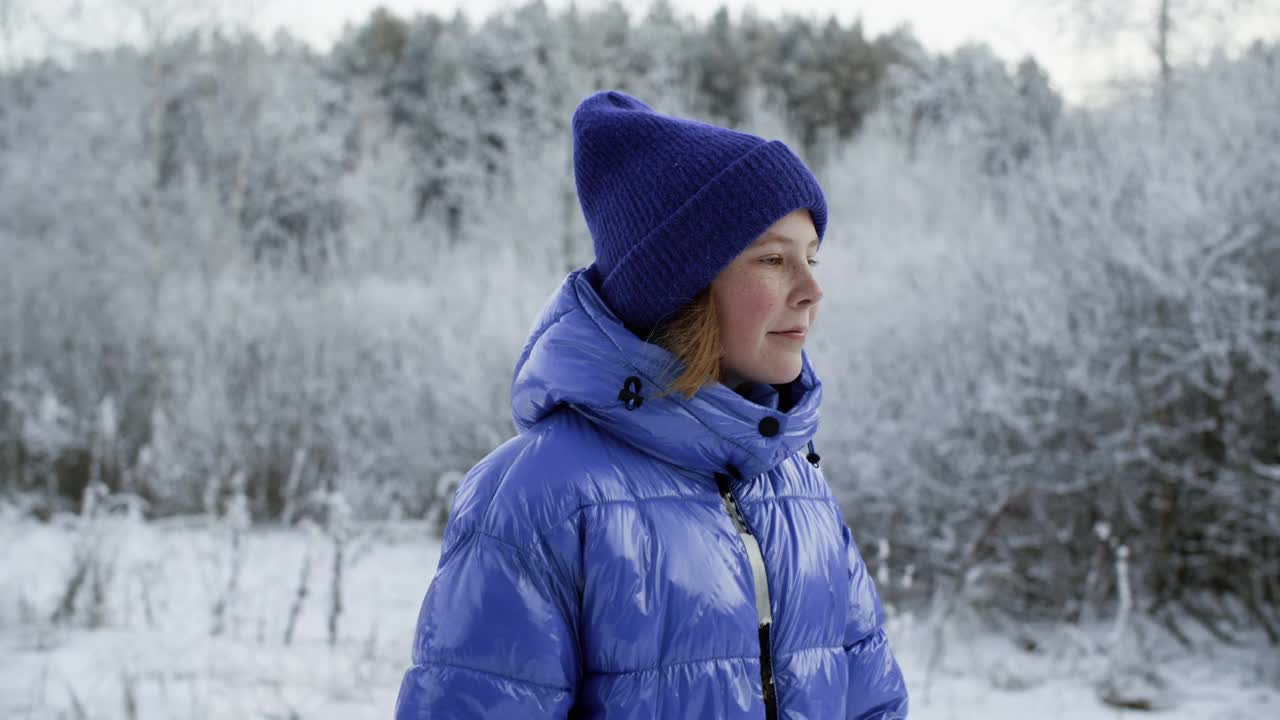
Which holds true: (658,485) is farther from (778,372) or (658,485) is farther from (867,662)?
(867,662)

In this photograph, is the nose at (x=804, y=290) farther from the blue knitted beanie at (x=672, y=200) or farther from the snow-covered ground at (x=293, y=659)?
the snow-covered ground at (x=293, y=659)

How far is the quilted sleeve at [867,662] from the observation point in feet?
4.33

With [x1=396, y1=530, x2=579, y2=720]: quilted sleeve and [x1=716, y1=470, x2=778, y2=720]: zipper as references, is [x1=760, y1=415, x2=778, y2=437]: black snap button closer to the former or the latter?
[x1=716, y1=470, x2=778, y2=720]: zipper

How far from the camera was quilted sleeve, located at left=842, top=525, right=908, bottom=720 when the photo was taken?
51.9 inches

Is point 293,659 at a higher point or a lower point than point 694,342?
lower

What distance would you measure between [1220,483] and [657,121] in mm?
4051

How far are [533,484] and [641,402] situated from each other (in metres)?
0.16

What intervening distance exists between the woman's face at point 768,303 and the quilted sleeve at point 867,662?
324 mm

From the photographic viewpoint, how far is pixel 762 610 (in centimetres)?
112

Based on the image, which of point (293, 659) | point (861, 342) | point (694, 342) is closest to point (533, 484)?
point (694, 342)

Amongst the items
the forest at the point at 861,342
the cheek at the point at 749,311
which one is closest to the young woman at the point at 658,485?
the cheek at the point at 749,311

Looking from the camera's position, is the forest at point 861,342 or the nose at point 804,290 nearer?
the nose at point 804,290

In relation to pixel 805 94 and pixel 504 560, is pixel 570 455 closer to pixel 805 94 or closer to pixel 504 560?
pixel 504 560

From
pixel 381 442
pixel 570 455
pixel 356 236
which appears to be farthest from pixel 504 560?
pixel 356 236
